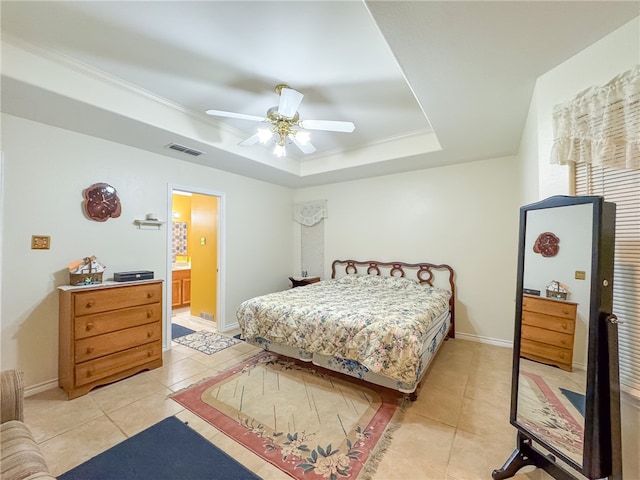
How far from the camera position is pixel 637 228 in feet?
4.21

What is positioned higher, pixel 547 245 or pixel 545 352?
pixel 547 245

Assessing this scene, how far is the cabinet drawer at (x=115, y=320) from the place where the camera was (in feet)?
7.84

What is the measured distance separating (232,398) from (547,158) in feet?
10.2

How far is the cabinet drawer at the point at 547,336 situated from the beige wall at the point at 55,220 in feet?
12.6

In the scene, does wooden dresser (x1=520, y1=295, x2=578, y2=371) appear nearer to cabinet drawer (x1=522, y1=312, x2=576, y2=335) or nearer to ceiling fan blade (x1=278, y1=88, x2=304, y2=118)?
cabinet drawer (x1=522, y1=312, x2=576, y2=335)

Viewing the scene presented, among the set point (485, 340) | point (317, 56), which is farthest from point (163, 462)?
point (485, 340)

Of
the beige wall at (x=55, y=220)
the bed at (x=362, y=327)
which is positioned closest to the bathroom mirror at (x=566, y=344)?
the bed at (x=362, y=327)

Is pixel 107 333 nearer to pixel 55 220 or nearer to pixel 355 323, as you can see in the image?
pixel 55 220

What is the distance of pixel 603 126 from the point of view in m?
1.34

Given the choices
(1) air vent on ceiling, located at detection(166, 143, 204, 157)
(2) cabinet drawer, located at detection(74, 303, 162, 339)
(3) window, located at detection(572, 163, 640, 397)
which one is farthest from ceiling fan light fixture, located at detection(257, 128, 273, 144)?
(3) window, located at detection(572, 163, 640, 397)

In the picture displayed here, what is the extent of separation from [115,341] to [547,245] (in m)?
3.68

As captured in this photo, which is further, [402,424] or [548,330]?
[402,424]

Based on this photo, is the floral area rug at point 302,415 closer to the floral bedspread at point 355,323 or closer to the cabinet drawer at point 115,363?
the floral bedspread at point 355,323

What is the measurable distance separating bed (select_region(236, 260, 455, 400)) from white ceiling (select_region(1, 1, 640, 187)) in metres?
1.95
